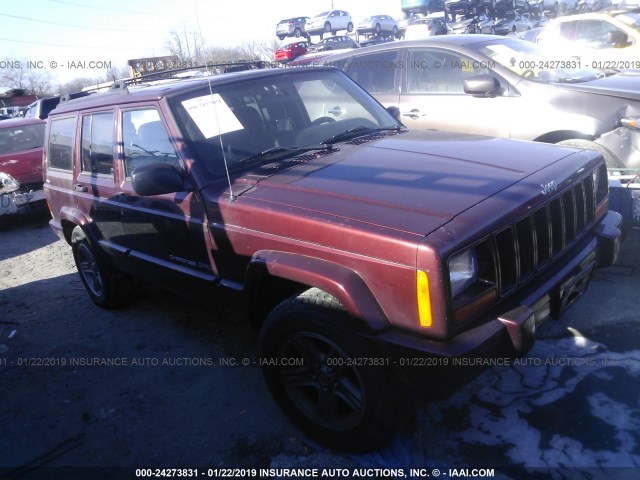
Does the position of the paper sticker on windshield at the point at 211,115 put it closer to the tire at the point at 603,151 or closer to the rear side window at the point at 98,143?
the rear side window at the point at 98,143

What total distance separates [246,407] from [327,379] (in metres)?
0.79

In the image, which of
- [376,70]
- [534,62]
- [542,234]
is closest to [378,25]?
[376,70]

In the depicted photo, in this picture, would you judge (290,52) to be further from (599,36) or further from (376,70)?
Result: (376,70)

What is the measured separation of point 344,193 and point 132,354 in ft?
7.80

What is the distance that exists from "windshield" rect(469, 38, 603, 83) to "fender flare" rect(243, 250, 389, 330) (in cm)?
388

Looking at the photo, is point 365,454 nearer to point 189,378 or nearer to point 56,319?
point 189,378

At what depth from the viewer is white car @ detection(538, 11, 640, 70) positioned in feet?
30.0

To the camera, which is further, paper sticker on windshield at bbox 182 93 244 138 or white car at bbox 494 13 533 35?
white car at bbox 494 13 533 35

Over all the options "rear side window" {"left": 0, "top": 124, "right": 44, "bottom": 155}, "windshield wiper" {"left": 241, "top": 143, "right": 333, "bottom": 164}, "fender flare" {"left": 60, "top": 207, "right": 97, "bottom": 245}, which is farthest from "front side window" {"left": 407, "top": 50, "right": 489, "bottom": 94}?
Result: "rear side window" {"left": 0, "top": 124, "right": 44, "bottom": 155}

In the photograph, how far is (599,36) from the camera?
33.7 ft

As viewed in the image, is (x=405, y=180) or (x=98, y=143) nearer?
(x=405, y=180)

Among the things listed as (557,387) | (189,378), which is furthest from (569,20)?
(189,378)

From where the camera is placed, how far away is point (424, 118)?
5.80m

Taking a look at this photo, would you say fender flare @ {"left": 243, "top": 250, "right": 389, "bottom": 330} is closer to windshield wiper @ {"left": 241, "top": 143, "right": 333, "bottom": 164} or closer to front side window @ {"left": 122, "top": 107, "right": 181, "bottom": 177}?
windshield wiper @ {"left": 241, "top": 143, "right": 333, "bottom": 164}
